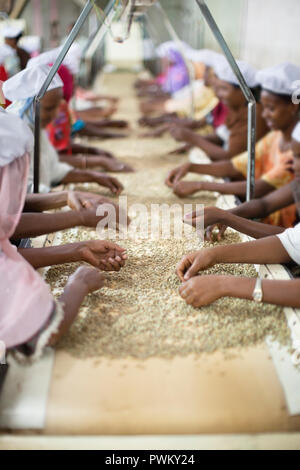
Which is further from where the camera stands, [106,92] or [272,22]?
[106,92]

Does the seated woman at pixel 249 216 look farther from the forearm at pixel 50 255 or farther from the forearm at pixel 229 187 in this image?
the forearm at pixel 50 255

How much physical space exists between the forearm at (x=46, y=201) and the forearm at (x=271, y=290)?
86cm

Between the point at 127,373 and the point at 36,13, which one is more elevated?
the point at 127,373

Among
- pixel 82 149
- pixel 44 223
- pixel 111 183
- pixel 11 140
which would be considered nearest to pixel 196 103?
pixel 82 149

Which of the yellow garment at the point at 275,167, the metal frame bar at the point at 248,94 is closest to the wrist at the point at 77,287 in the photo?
the metal frame bar at the point at 248,94

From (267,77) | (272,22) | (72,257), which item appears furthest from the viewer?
(272,22)

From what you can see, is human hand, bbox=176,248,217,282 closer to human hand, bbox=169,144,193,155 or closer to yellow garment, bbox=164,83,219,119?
human hand, bbox=169,144,193,155

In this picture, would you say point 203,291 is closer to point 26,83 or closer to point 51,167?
point 26,83

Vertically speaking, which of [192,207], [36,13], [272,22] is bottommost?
[36,13]

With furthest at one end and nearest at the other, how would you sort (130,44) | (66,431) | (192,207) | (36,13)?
(36,13), (130,44), (192,207), (66,431)

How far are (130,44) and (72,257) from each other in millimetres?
8163
